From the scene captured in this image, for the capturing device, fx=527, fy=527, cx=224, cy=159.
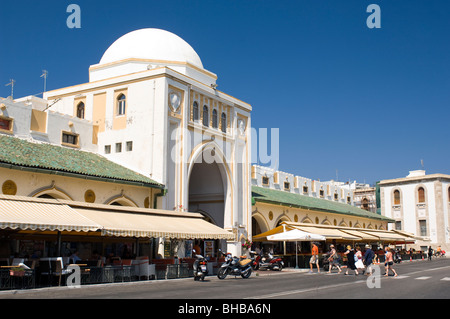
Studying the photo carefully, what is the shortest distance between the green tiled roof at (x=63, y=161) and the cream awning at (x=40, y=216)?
257 cm

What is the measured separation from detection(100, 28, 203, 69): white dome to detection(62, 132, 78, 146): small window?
6.34 metres

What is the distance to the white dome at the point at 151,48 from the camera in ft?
105

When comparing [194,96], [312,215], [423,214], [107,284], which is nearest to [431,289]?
[107,284]

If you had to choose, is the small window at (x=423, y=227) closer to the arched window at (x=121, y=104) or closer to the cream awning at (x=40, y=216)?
the arched window at (x=121, y=104)

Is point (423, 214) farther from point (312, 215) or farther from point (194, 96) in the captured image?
point (194, 96)

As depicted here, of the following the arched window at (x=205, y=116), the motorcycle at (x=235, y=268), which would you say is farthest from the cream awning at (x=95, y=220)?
the arched window at (x=205, y=116)

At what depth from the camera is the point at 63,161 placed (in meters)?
23.9

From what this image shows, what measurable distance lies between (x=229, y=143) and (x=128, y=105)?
7570 millimetres

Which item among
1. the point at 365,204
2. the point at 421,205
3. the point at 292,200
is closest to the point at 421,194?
the point at 421,205

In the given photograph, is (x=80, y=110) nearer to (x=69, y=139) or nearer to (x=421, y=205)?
(x=69, y=139)

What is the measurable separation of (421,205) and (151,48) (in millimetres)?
46286

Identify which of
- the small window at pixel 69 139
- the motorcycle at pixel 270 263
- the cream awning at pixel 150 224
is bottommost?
the motorcycle at pixel 270 263

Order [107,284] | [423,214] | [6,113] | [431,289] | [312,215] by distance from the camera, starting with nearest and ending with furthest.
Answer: [431,289] < [107,284] < [6,113] < [312,215] < [423,214]

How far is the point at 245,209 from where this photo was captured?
116 feet
